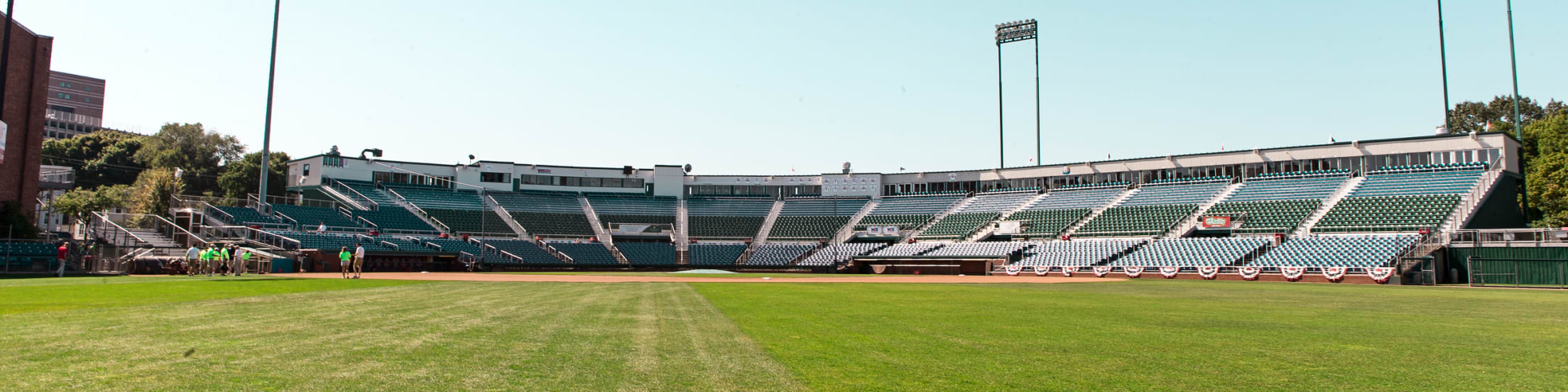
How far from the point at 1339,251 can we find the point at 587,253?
50.0 m

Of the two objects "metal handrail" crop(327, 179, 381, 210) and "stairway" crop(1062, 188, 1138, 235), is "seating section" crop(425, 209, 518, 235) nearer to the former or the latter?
"metal handrail" crop(327, 179, 381, 210)

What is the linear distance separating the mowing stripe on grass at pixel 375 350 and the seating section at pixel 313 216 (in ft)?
172

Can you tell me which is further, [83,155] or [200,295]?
[83,155]

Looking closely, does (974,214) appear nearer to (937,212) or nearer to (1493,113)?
(937,212)

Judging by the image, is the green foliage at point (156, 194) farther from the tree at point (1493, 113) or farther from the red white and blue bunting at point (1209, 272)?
the tree at point (1493, 113)

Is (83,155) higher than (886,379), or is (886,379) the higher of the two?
(83,155)

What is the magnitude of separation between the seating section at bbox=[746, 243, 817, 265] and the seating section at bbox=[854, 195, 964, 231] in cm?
709

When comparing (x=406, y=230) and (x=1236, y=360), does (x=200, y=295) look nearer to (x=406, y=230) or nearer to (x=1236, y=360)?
(x=1236, y=360)

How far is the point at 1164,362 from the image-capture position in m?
7.54

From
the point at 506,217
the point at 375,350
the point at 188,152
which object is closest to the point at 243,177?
the point at 188,152

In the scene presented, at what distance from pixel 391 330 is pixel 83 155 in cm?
12434

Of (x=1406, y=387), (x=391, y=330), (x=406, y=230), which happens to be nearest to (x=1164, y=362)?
(x=1406, y=387)

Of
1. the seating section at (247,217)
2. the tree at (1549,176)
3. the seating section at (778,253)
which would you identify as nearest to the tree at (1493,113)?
the tree at (1549,176)

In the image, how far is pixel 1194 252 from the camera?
48562 mm
